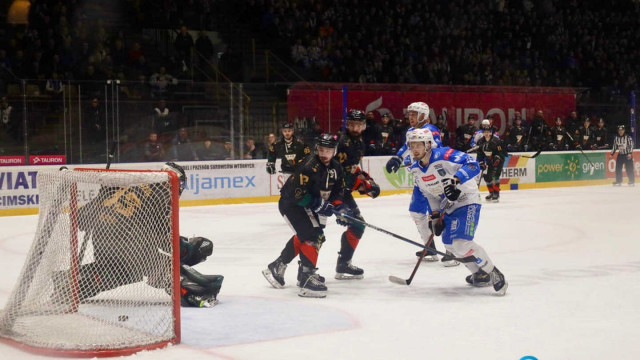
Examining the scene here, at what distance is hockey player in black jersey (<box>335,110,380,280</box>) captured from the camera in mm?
6785

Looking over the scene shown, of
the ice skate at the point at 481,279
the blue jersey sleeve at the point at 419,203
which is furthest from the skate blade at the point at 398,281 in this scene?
the blue jersey sleeve at the point at 419,203

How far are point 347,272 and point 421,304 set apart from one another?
124 cm

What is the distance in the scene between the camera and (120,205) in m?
5.03

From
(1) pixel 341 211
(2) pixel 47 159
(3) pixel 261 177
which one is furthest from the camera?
(3) pixel 261 177

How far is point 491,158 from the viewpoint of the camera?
14141 millimetres

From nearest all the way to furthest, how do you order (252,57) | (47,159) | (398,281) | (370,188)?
(398,281) < (370,188) < (47,159) < (252,57)

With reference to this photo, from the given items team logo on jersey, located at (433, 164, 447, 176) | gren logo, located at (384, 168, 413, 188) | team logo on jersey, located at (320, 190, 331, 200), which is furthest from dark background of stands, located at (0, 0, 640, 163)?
team logo on jersey, located at (433, 164, 447, 176)

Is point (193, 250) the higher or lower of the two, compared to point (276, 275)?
higher

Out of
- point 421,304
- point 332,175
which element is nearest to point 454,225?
point 421,304

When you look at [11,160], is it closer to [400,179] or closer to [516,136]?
[400,179]

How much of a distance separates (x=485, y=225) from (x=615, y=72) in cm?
1426

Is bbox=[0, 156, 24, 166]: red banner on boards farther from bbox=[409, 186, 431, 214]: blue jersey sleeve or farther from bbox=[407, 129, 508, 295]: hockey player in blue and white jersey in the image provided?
bbox=[407, 129, 508, 295]: hockey player in blue and white jersey

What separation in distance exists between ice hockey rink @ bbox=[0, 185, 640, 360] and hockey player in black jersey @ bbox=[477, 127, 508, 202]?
361cm

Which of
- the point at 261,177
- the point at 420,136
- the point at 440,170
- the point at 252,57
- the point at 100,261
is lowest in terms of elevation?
the point at 261,177
